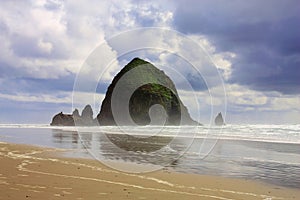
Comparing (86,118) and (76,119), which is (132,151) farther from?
(76,119)

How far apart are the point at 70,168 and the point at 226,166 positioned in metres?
6.54

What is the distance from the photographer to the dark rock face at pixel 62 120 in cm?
9574

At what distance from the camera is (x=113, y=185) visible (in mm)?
9539

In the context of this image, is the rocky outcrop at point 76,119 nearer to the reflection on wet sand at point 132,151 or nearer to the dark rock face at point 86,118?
the dark rock face at point 86,118

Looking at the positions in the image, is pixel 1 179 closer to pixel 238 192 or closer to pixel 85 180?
pixel 85 180

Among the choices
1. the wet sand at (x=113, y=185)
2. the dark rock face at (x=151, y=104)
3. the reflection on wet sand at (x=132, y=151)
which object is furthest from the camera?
the dark rock face at (x=151, y=104)

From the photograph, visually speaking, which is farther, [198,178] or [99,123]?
[99,123]

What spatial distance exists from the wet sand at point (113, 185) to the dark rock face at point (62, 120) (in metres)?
85.3

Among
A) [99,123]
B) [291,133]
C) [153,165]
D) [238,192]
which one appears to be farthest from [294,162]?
[99,123]

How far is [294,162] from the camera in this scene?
16.6 meters

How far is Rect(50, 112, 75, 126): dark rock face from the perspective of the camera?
9574cm

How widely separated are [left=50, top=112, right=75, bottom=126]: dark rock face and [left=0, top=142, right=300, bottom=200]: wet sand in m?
85.3

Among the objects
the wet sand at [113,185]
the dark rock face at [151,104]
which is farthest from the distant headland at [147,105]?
the wet sand at [113,185]

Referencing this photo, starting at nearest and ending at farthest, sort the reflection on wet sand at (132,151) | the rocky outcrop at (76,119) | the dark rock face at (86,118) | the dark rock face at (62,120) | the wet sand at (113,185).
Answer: the wet sand at (113,185)
the reflection on wet sand at (132,151)
the dark rock face at (86,118)
the rocky outcrop at (76,119)
the dark rock face at (62,120)
